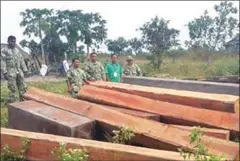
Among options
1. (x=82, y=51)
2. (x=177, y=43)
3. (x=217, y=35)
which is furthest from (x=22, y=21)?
(x=217, y=35)

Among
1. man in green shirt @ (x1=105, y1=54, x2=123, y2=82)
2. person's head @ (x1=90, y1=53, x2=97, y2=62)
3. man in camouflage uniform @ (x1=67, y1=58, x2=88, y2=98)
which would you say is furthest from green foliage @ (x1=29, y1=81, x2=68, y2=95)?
man in camouflage uniform @ (x1=67, y1=58, x2=88, y2=98)

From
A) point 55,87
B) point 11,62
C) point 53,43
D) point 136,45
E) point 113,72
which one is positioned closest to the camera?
point 11,62

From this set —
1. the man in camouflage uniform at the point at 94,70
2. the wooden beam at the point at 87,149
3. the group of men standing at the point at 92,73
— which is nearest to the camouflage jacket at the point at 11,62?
the group of men standing at the point at 92,73

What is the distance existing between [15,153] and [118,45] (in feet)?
63.6

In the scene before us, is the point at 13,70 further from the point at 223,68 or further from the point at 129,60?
the point at 223,68

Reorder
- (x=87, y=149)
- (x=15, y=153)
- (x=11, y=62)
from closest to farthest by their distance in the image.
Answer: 1. (x=87, y=149)
2. (x=15, y=153)
3. (x=11, y=62)

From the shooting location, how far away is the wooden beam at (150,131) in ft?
10.4

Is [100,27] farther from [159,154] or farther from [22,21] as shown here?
[159,154]

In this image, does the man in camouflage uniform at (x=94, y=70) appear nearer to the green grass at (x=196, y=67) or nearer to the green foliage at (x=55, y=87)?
the green foliage at (x=55, y=87)

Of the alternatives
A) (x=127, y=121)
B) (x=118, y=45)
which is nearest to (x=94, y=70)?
(x=127, y=121)

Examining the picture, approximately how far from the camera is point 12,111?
4.49 m

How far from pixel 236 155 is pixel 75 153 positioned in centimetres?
129

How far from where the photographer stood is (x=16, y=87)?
8.09 meters

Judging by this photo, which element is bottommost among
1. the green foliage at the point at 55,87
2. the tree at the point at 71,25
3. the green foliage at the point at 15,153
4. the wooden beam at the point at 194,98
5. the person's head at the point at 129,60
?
the green foliage at the point at 55,87
